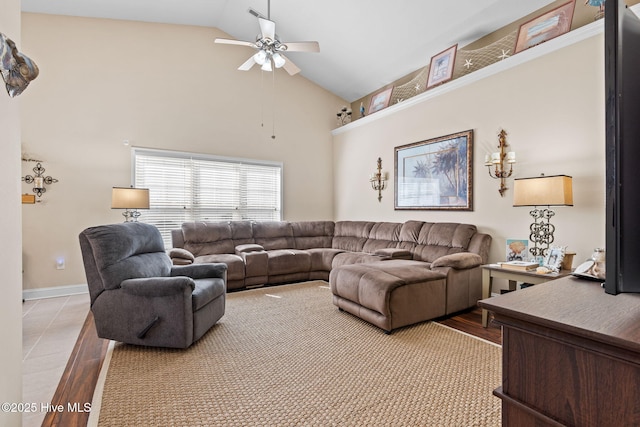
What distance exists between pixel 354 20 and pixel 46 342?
4985 millimetres

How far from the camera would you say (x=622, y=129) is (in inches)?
26.0

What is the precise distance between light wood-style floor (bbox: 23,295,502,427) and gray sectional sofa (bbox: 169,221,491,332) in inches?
13.1

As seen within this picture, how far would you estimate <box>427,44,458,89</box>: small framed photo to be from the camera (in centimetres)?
410

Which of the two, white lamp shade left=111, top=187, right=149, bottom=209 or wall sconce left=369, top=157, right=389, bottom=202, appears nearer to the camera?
white lamp shade left=111, top=187, right=149, bottom=209

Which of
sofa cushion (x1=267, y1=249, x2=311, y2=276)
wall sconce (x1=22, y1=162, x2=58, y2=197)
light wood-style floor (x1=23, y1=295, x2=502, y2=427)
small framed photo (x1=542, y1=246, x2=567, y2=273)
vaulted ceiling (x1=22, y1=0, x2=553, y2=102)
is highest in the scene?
vaulted ceiling (x1=22, y1=0, x2=553, y2=102)

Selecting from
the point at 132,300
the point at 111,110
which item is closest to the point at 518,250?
the point at 132,300

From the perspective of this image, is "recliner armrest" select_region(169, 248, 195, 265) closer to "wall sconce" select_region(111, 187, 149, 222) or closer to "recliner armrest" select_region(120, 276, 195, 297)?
"wall sconce" select_region(111, 187, 149, 222)

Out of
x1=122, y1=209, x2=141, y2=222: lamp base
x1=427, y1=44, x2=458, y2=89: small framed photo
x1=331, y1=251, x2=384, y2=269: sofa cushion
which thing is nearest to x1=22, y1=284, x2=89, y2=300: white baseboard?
x1=122, y1=209, x2=141, y2=222: lamp base

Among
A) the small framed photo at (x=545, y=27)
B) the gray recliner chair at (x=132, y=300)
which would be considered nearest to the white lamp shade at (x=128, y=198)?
the gray recliner chair at (x=132, y=300)

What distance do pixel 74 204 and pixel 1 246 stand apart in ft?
12.0

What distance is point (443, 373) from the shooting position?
6.81 feet

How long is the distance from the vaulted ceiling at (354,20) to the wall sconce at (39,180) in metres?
2.06

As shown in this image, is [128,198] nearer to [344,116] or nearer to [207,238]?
[207,238]

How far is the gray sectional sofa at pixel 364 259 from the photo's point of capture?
2.84 metres
